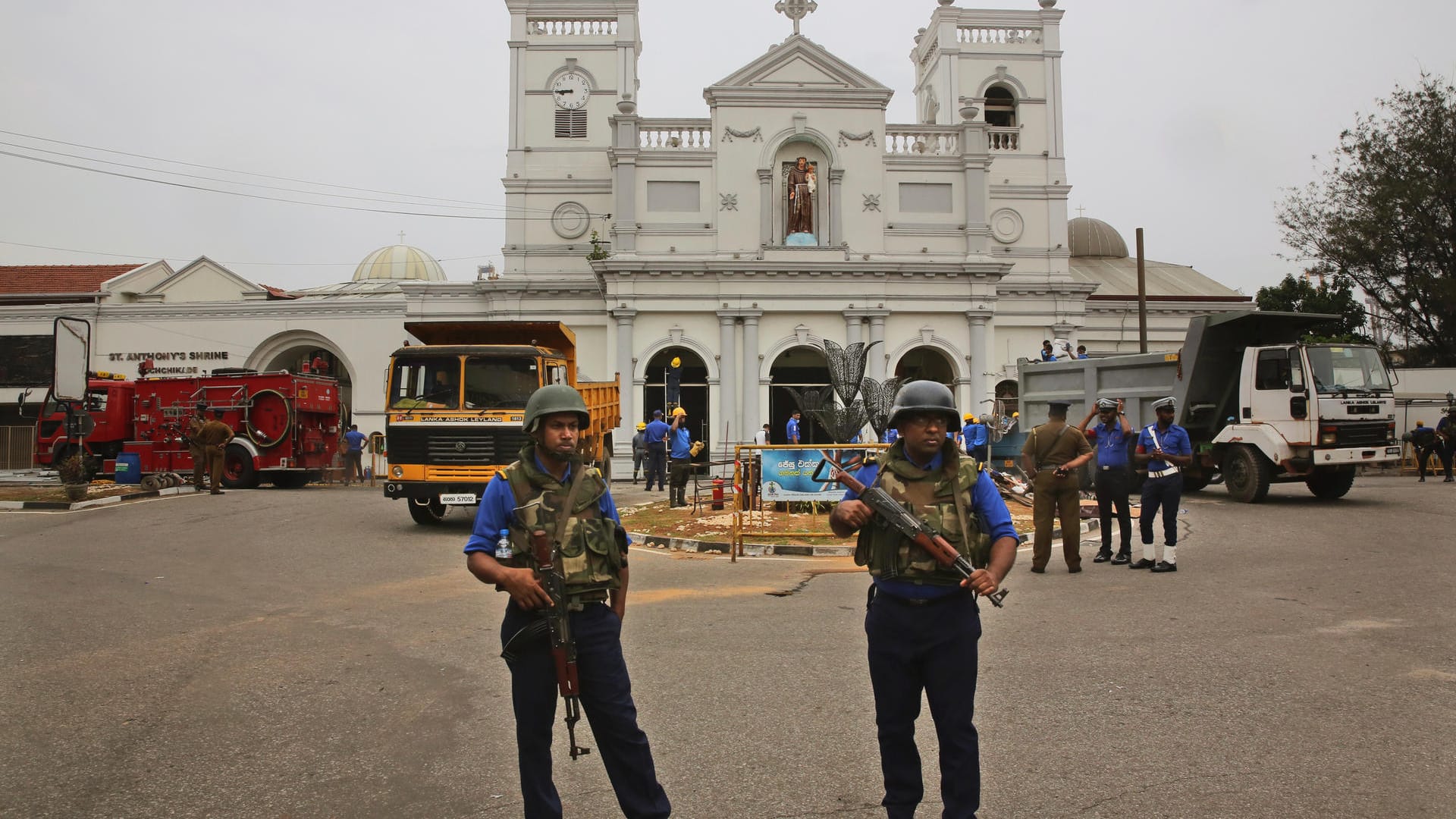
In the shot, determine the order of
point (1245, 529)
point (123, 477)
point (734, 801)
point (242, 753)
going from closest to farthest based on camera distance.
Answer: point (734, 801), point (242, 753), point (1245, 529), point (123, 477)

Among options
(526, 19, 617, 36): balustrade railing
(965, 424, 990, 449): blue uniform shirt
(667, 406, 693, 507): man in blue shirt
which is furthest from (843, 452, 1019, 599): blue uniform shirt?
(526, 19, 617, 36): balustrade railing

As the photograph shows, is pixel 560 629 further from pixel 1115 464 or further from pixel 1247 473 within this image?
pixel 1247 473

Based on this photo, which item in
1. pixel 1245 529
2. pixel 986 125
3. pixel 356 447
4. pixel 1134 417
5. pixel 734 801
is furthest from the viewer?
pixel 986 125

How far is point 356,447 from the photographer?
87.5 feet

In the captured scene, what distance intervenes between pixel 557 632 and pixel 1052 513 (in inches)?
306

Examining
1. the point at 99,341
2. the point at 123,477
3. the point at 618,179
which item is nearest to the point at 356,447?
the point at 123,477

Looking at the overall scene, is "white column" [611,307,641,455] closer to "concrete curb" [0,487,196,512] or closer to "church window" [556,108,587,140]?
"church window" [556,108,587,140]

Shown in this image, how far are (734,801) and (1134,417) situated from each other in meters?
17.1

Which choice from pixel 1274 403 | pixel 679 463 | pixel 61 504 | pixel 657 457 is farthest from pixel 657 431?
pixel 1274 403

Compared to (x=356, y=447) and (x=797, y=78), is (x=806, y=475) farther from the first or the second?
(x=797, y=78)

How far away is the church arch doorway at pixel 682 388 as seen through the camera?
33.4 metres

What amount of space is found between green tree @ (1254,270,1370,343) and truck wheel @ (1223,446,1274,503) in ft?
65.1

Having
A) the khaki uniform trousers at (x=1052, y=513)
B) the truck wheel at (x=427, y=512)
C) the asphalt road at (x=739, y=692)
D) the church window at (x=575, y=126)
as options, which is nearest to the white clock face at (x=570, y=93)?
the church window at (x=575, y=126)

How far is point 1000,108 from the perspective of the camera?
38906mm
